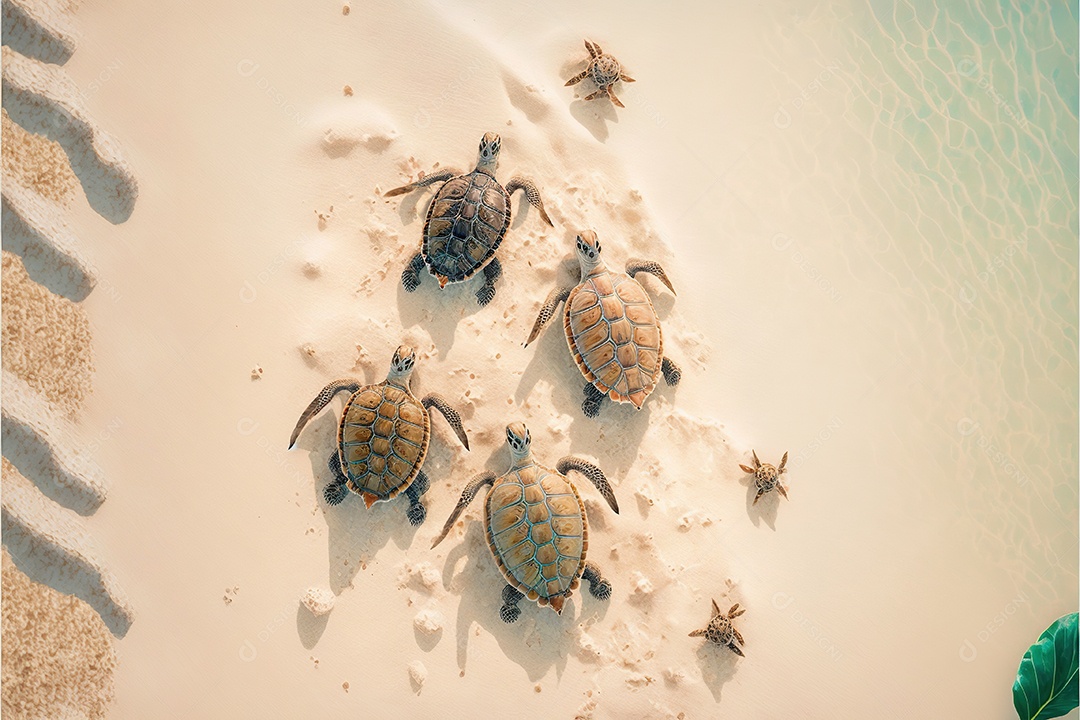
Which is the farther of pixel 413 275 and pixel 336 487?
pixel 413 275

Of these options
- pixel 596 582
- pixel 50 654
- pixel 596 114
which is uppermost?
pixel 596 114

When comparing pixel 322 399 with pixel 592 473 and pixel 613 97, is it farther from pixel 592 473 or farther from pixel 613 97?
pixel 613 97

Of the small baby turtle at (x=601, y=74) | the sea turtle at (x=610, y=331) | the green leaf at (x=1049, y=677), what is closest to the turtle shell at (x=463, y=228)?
the sea turtle at (x=610, y=331)

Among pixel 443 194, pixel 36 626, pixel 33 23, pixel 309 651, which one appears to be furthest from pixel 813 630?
pixel 33 23

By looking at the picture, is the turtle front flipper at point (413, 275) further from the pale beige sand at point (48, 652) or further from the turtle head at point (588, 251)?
the pale beige sand at point (48, 652)

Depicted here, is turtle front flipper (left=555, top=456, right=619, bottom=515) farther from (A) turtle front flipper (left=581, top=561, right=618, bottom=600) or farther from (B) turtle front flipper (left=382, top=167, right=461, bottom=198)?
(B) turtle front flipper (left=382, top=167, right=461, bottom=198)

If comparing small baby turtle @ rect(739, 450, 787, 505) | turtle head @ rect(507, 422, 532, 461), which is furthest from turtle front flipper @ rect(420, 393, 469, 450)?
small baby turtle @ rect(739, 450, 787, 505)

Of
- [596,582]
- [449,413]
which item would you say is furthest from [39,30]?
[596,582]
